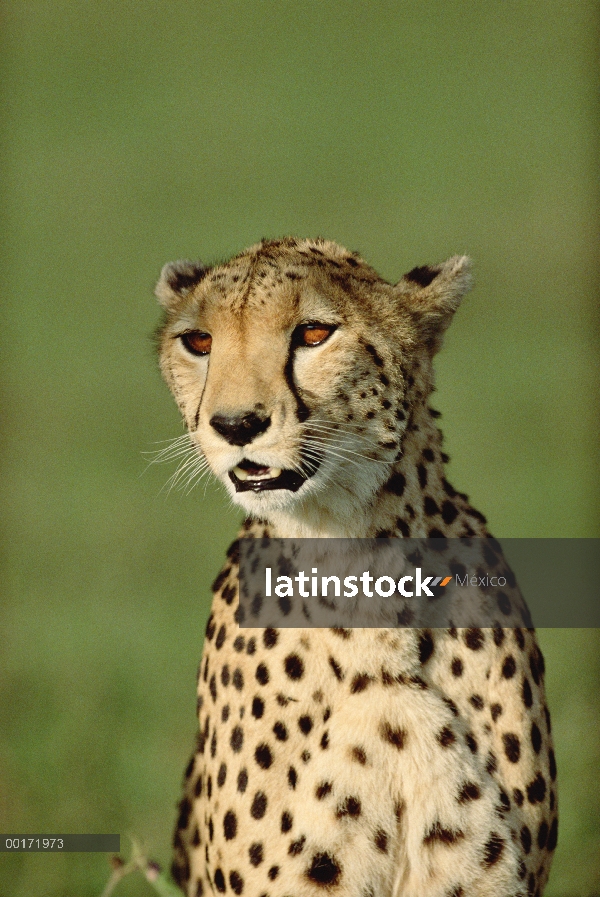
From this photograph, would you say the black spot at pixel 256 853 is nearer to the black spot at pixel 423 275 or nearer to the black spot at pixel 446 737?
the black spot at pixel 446 737

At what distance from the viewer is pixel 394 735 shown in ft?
7.03

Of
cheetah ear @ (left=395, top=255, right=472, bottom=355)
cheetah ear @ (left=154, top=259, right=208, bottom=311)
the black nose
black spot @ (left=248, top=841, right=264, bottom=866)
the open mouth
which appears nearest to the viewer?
the black nose

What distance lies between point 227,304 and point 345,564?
484 millimetres

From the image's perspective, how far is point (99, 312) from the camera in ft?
25.0

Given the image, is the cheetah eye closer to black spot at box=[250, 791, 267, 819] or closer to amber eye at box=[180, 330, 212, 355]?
amber eye at box=[180, 330, 212, 355]

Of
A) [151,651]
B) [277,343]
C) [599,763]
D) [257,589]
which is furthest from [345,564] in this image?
[151,651]

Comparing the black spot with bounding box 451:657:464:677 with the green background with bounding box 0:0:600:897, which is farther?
the green background with bounding box 0:0:600:897

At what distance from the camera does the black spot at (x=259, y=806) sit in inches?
85.6

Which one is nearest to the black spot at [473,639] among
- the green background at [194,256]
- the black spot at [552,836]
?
the black spot at [552,836]

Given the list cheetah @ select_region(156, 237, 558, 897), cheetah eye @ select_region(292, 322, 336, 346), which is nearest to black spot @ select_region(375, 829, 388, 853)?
cheetah @ select_region(156, 237, 558, 897)

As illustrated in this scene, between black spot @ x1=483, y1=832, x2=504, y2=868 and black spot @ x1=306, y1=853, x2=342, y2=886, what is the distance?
0.81 ft

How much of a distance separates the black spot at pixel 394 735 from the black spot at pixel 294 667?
0.17 metres

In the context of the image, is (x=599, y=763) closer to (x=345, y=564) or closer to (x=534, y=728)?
(x=534, y=728)

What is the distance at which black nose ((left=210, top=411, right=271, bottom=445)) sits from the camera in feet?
6.37
